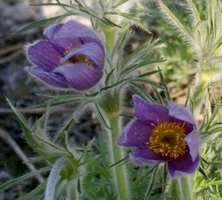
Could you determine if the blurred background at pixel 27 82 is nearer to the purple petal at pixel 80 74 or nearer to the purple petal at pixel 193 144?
the purple petal at pixel 80 74

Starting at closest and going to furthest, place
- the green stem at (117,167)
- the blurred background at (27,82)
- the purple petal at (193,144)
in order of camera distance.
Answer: the purple petal at (193,144), the green stem at (117,167), the blurred background at (27,82)

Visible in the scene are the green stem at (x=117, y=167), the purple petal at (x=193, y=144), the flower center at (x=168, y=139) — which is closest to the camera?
the purple petal at (x=193, y=144)

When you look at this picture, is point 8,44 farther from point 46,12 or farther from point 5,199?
point 5,199

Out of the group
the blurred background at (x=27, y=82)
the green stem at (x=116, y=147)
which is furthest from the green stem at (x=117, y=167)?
the blurred background at (x=27, y=82)

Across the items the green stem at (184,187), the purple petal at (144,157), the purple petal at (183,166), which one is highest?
the purple petal at (144,157)

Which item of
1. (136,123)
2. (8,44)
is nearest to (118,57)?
(136,123)

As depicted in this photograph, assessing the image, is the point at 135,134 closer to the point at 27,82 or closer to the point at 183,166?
the point at 183,166

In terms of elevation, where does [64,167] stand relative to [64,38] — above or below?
below
